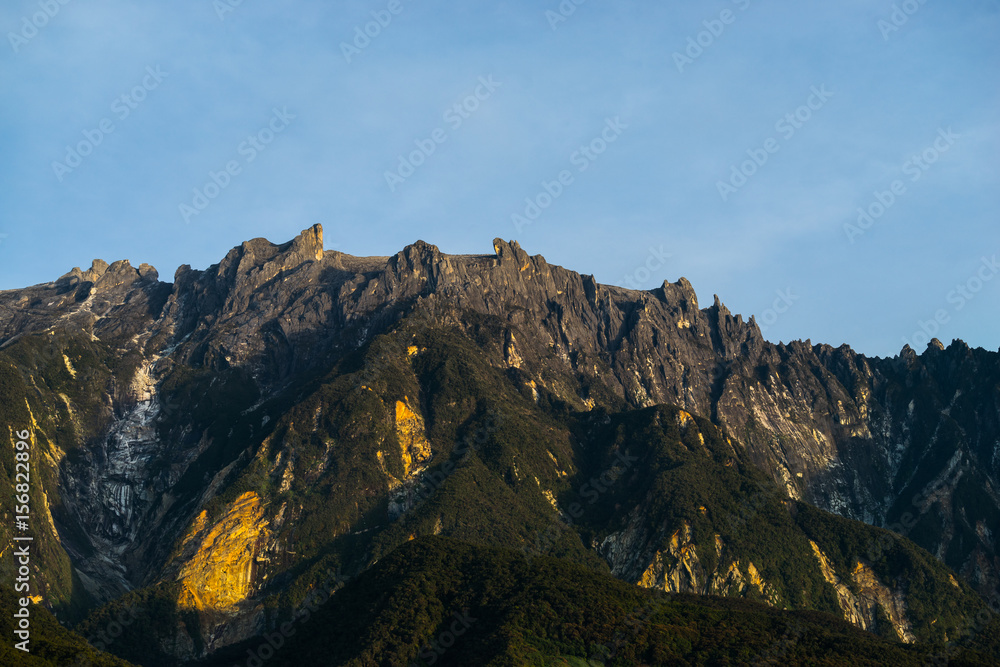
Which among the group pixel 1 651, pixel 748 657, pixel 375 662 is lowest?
pixel 1 651

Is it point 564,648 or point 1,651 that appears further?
point 564,648

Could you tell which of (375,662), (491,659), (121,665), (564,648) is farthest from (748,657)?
(121,665)

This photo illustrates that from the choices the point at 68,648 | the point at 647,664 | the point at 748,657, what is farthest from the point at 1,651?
the point at 748,657

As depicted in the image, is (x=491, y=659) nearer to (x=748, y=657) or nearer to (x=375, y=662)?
(x=375, y=662)

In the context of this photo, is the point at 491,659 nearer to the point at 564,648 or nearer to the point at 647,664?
the point at 564,648

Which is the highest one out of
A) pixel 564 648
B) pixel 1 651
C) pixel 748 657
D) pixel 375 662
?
pixel 748 657

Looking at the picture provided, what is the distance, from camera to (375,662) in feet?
653

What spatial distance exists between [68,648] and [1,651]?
16.3 m

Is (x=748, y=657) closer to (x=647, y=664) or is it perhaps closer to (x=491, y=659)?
(x=647, y=664)

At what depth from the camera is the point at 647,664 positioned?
196500 millimetres

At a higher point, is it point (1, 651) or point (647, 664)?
point (647, 664)

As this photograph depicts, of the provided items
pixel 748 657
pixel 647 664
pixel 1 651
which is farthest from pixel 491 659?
pixel 1 651

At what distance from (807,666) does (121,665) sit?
129 meters

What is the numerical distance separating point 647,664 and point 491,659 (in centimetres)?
3045
